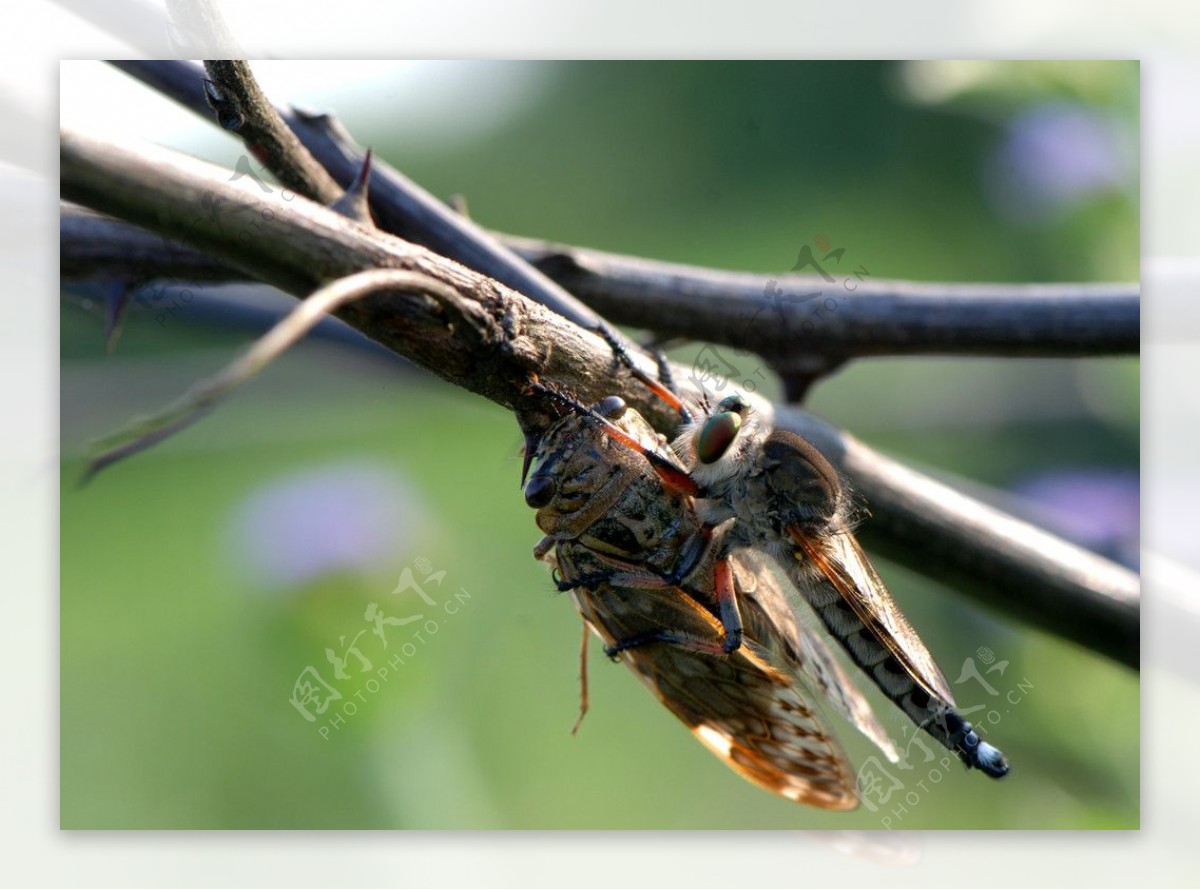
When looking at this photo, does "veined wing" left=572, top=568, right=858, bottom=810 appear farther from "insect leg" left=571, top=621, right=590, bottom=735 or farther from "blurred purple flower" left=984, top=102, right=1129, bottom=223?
"blurred purple flower" left=984, top=102, right=1129, bottom=223

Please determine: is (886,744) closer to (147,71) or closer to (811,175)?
(811,175)

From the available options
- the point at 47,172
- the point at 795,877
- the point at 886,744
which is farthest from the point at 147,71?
the point at 795,877

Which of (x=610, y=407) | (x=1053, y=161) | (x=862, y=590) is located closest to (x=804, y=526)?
(x=862, y=590)

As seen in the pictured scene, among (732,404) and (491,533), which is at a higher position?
(732,404)

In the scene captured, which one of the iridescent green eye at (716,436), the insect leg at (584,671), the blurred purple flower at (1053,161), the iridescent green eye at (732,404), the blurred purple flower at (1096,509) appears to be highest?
the blurred purple flower at (1053,161)

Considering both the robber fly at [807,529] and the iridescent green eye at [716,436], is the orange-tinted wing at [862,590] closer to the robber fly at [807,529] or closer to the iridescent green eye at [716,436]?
the robber fly at [807,529]

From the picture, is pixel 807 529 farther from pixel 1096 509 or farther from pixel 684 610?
pixel 1096 509

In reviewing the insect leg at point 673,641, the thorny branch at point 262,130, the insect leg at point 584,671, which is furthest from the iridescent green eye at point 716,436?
the thorny branch at point 262,130
